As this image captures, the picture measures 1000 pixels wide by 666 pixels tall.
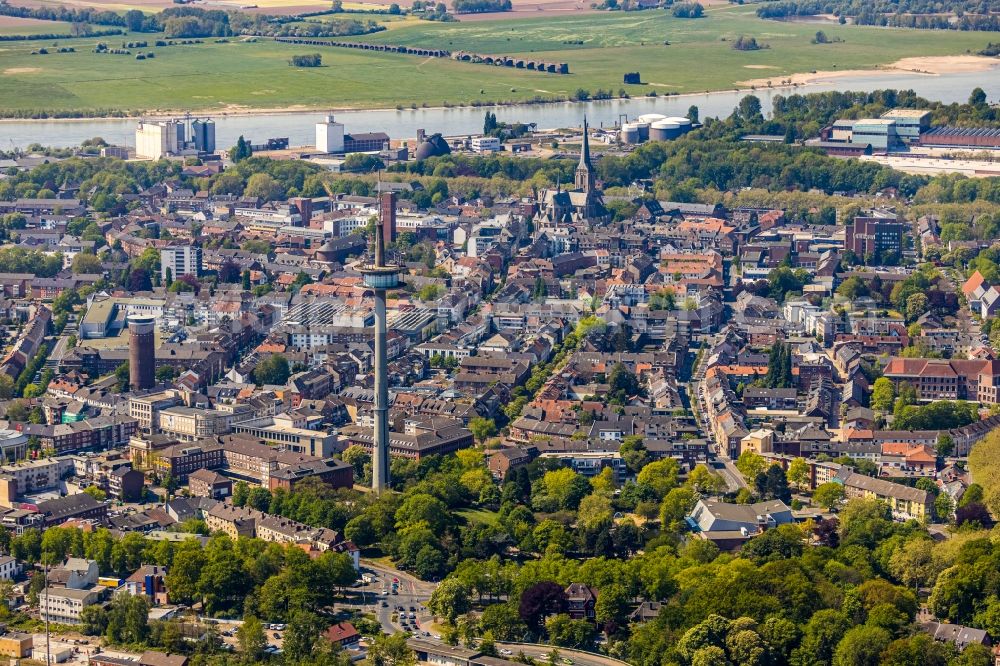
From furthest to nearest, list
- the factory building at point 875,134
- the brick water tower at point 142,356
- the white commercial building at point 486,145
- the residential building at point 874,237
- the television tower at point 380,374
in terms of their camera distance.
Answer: the white commercial building at point 486,145 < the factory building at point 875,134 < the residential building at point 874,237 < the brick water tower at point 142,356 < the television tower at point 380,374

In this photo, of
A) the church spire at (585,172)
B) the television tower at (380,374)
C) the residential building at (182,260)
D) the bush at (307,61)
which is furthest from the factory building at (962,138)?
the television tower at (380,374)

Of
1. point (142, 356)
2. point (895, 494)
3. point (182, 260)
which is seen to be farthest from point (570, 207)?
point (895, 494)

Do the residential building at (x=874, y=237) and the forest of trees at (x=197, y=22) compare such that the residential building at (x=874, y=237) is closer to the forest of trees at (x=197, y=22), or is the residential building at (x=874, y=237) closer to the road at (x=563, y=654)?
the road at (x=563, y=654)

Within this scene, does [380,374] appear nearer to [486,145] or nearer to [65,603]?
[65,603]

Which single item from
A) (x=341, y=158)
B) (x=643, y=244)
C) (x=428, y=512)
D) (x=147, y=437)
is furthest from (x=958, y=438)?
(x=341, y=158)

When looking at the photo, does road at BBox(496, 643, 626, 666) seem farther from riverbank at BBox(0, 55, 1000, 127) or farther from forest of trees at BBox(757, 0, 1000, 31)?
forest of trees at BBox(757, 0, 1000, 31)

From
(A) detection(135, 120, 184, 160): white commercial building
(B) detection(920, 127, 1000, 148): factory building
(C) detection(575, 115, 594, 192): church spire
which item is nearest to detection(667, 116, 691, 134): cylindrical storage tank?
(B) detection(920, 127, 1000, 148): factory building
